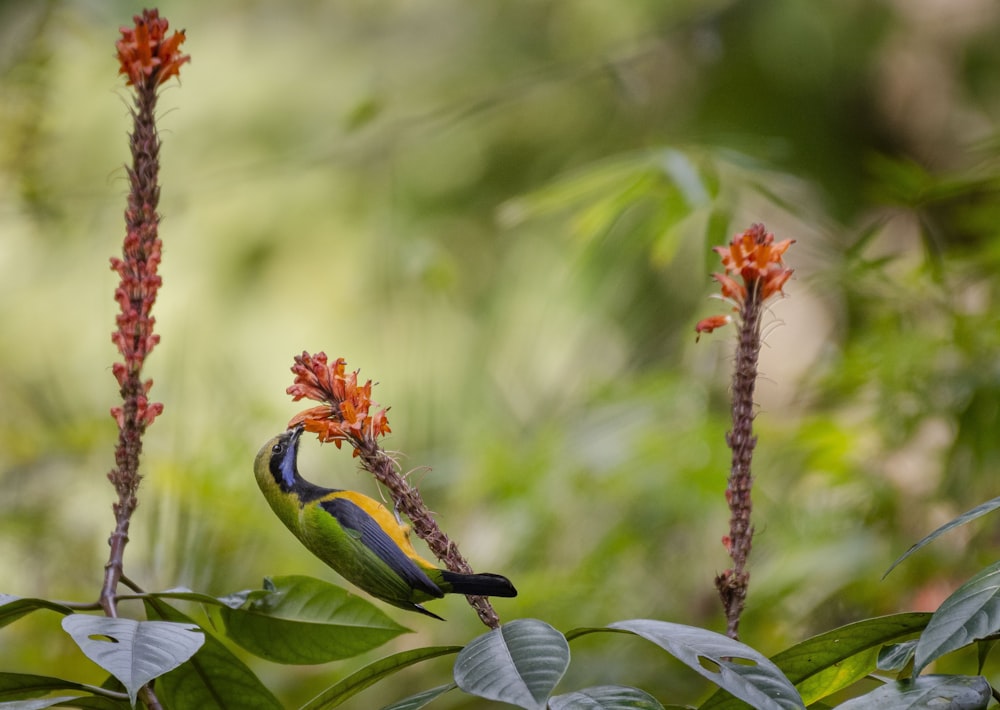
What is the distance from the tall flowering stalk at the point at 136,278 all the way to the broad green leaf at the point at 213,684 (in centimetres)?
7

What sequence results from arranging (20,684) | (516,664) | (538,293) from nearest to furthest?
1. (516,664)
2. (20,684)
3. (538,293)

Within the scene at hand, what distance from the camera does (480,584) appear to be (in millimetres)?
491

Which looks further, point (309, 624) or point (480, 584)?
point (309, 624)

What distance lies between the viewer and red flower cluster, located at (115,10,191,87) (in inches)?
24.0

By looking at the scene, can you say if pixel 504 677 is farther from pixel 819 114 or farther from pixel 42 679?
pixel 819 114

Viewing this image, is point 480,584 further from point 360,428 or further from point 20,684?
Result: point 20,684

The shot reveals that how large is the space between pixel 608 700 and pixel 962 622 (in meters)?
0.18

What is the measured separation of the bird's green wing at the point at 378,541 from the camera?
20.3 inches

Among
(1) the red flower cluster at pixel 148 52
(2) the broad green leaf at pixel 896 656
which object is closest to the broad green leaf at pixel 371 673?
(2) the broad green leaf at pixel 896 656

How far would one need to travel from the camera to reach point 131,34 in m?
0.62

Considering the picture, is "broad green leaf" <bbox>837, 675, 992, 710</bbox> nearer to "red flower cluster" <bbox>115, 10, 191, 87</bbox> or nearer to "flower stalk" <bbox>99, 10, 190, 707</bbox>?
"flower stalk" <bbox>99, 10, 190, 707</bbox>

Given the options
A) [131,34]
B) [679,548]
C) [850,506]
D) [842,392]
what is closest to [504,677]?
[131,34]

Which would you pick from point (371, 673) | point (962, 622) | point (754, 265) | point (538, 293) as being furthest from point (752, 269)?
point (538, 293)

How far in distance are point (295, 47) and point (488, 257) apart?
44.5 inches
